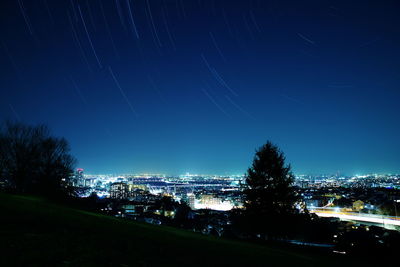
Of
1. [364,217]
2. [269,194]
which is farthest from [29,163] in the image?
[364,217]

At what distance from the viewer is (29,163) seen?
105 ft

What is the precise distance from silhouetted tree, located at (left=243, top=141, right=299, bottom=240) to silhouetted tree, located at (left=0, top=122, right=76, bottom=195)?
22498 mm

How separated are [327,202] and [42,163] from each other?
6145 cm

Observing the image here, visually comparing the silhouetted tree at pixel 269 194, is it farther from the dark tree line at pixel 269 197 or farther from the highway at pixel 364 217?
the highway at pixel 364 217

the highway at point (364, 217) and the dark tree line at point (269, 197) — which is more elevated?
the dark tree line at point (269, 197)

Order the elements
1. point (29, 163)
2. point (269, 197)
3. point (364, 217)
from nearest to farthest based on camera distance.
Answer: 1. point (269, 197)
2. point (29, 163)
3. point (364, 217)

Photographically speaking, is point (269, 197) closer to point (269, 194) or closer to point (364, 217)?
point (269, 194)

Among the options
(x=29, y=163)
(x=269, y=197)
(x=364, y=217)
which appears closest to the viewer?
(x=269, y=197)

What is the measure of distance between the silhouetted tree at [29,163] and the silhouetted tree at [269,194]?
22.5 meters

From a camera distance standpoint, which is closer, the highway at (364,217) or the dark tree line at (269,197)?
the dark tree line at (269,197)

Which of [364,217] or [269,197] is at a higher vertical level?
[269,197]

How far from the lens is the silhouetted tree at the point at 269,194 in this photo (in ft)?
70.7

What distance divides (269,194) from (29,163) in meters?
28.8

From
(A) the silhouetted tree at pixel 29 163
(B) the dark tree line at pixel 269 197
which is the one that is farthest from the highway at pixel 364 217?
(A) the silhouetted tree at pixel 29 163
